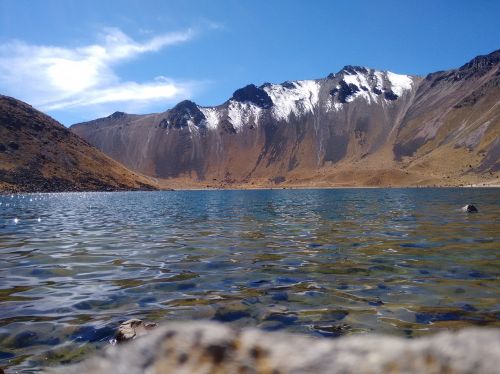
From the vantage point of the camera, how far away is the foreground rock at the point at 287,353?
2.84 meters

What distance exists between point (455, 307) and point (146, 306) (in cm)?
804

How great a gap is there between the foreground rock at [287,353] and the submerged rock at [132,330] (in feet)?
17.0

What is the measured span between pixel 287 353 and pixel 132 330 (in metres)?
6.30

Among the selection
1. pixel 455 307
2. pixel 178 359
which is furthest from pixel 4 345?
pixel 455 307

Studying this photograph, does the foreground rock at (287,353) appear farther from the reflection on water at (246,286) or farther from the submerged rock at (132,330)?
the reflection on water at (246,286)

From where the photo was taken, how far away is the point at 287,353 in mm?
3115

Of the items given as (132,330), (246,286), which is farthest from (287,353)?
(246,286)

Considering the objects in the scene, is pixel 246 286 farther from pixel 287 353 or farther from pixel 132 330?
pixel 287 353

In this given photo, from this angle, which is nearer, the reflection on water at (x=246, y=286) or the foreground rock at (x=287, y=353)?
the foreground rock at (x=287, y=353)

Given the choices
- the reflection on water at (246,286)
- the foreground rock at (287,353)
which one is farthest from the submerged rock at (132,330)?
the foreground rock at (287,353)

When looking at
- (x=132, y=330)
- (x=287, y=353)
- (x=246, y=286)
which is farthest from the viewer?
(x=246, y=286)

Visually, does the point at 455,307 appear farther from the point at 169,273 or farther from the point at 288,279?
the point at 169,273

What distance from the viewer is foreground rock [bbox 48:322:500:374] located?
2839mm

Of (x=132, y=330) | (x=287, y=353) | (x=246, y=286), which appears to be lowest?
(x=246, y=286)
